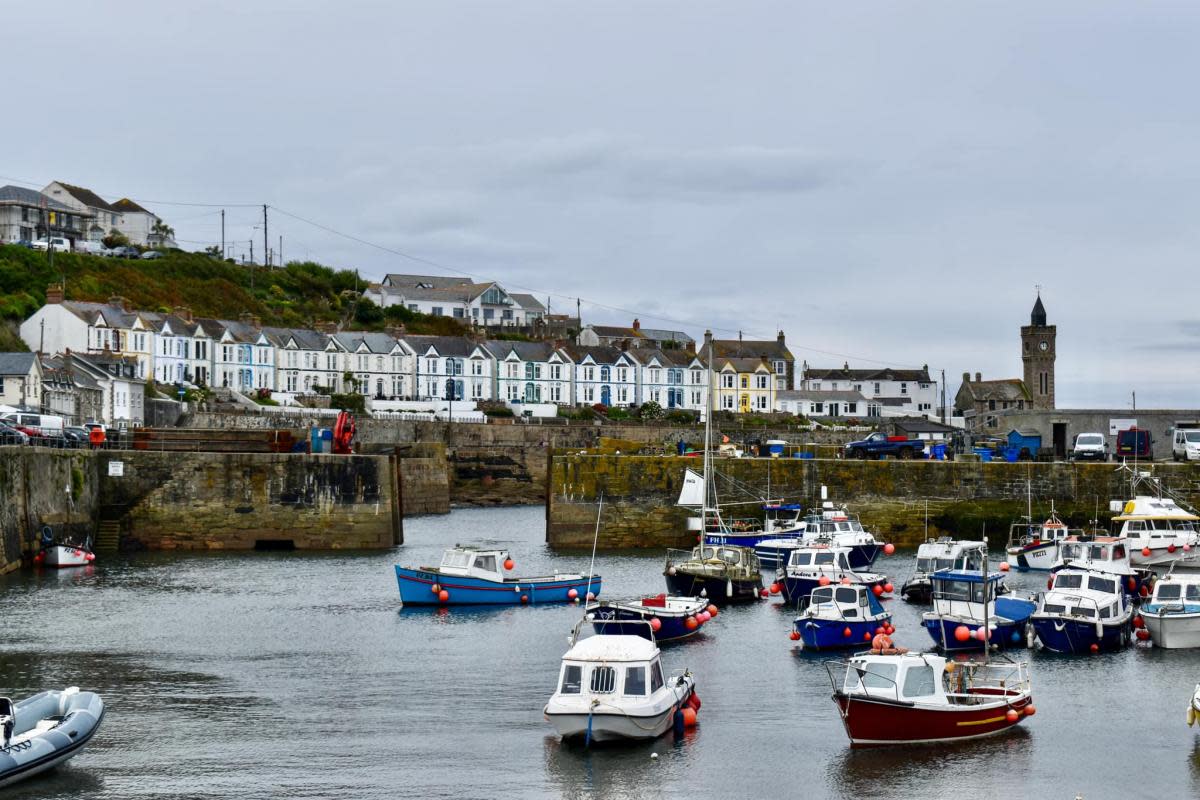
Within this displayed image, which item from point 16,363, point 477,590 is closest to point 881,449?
point 477,590

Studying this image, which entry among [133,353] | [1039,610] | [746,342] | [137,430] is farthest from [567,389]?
[1039,610]

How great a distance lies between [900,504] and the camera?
203ft

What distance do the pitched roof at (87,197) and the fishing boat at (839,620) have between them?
125m

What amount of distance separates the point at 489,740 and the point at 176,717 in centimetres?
654

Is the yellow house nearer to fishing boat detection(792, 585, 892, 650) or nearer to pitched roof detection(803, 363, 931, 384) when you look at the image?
pitched roof detection(803, 363, 931, 384)

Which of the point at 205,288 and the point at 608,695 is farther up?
the point at 205,288

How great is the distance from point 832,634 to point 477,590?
13.0 meters

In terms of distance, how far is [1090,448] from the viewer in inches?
2697

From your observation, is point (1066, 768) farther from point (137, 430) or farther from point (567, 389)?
point (567, 389)

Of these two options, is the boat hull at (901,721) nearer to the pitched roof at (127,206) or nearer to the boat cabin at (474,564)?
the boat cabin at (474,564)

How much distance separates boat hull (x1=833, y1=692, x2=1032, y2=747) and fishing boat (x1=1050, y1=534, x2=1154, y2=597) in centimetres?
1454

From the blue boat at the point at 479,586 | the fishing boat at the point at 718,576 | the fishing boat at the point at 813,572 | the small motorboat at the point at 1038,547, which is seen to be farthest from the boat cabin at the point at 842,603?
the small motorboat at the point at 1038,547

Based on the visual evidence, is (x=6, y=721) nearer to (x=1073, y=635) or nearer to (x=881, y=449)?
(x=1073, y=635)

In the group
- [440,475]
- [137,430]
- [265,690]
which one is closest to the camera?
[265,690]
